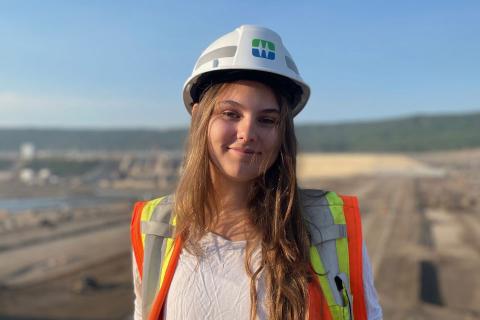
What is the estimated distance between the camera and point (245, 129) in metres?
1.78

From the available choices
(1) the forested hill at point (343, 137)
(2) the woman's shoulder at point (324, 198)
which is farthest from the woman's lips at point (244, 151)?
(1) the forested hill at point (343, 137)

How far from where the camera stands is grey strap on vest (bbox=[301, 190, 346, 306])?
167 cm

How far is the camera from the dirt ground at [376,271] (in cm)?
1113

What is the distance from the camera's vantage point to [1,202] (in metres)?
38.7

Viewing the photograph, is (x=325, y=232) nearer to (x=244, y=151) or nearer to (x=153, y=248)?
(x=244, y=151)

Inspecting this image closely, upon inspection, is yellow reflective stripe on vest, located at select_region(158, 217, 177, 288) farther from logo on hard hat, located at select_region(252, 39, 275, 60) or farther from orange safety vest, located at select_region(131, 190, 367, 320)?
logo on hard hat, located at select_region(252, 39, 275, 60)

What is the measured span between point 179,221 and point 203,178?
18cm

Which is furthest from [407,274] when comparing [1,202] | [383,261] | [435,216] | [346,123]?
[346,123]

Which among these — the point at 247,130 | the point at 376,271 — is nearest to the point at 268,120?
the point at 247,130

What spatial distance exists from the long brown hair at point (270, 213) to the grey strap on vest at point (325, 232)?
0.14 feet

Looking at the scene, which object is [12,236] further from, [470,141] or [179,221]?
[470,141]

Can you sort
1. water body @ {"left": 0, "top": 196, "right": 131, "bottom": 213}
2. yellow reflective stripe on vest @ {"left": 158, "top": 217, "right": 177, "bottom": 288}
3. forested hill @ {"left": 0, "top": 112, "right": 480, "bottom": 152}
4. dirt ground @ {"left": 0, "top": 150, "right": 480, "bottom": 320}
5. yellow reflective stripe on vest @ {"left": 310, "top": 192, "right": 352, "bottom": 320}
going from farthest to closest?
forested hill @ {"left": 0, "top": 112, "right": 480, "bottom": 152}
water body @ {"left": 0, "top": 196, "right": 131, "bottom": 213}
dirt ground @ {"left": 0, "top": 150, "right": 480, "bottom": 320}
yellow reflective stripe on vest @ {"left": 158, "top": 217, "right": 177, "bottom": 288}
yellow reflective stripe on vest @ {"left": 310, "top": 192, "right": 352, "bottom": 320}

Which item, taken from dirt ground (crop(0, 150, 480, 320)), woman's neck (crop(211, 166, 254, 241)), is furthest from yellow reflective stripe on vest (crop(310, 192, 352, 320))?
dirt ground (crop(0, 150, 480, 320))

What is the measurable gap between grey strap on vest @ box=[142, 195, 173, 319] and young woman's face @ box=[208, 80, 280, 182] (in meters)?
0.31
